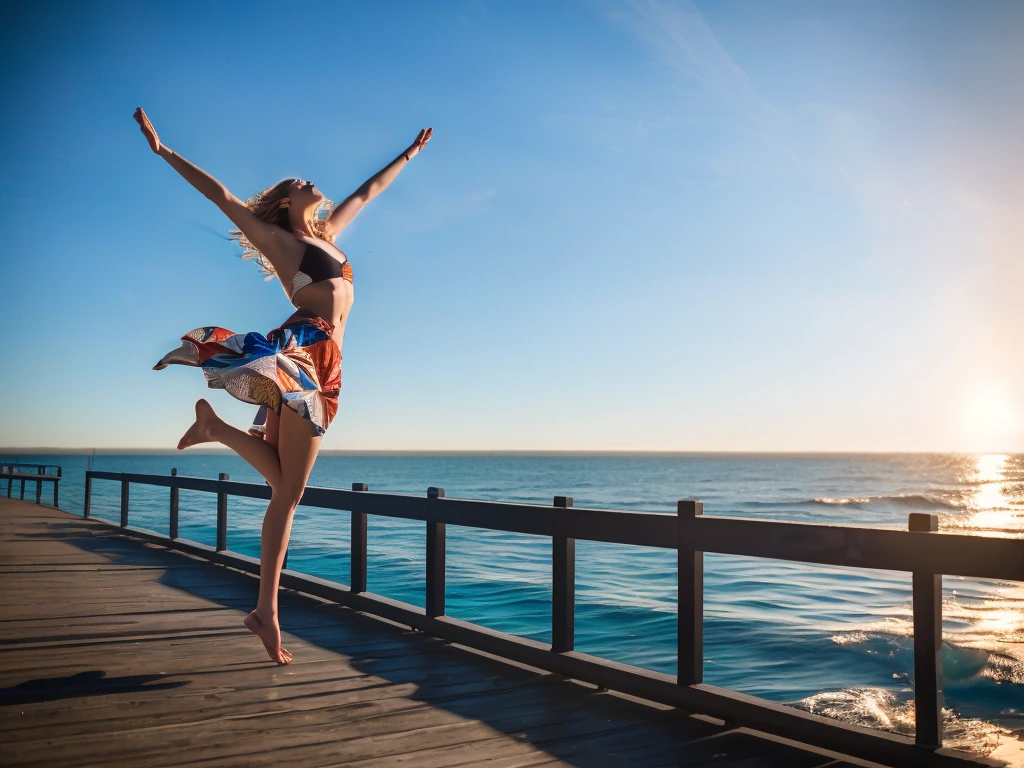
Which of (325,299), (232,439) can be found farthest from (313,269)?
(232,439)

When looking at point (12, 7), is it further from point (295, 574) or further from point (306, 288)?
point (306, 288)

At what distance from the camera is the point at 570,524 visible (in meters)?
3.59

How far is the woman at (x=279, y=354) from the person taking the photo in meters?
2.91

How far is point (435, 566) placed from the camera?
4.40 m

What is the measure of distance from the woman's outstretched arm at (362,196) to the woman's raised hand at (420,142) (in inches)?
1.1

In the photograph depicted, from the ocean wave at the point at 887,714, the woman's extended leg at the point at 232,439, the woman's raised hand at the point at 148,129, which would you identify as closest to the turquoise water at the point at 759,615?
the ocean wave at the point at 887,714

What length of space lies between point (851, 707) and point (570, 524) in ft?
14.8

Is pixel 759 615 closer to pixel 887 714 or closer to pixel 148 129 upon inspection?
pixel 887 714

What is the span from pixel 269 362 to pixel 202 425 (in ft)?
Answer: 1.80

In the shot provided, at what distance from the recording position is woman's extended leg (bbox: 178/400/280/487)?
3.13 metres

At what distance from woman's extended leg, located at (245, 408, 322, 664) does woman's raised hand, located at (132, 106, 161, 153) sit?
109 centimetres

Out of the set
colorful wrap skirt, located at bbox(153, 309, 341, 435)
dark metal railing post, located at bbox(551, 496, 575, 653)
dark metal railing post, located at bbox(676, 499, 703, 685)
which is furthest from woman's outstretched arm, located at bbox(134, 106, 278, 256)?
dark metal railing post, located at bbox(676, 499, 703, 685)

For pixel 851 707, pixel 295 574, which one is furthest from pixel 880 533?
pixel 851 707

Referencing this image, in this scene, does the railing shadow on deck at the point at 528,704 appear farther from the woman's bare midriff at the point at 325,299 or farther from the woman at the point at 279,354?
the woman's bare midriff at the point at 325,299
